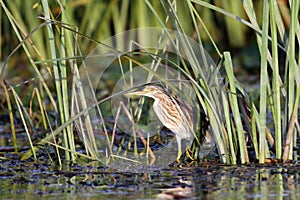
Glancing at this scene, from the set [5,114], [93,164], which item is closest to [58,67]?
[93,164]

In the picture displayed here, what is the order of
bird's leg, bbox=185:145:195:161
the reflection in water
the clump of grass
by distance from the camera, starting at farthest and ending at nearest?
bird's leg, bbox=185:145:195:161 → the clump of grass → the reflection in water

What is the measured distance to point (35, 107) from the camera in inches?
257

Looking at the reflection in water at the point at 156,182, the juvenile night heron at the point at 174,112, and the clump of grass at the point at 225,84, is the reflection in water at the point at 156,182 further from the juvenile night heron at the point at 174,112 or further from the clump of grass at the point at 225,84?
the juvenile night heron at the point at 174,112

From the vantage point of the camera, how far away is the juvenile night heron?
4669 millimetres

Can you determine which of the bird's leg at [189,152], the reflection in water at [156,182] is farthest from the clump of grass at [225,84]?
the bird's leg at [189,152]

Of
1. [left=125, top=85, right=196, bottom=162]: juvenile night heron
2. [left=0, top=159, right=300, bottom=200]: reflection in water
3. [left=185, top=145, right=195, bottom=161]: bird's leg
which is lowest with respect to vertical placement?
[left=0, top=159, right=300, bottom=200]: reflection in water

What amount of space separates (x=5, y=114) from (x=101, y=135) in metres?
1.75

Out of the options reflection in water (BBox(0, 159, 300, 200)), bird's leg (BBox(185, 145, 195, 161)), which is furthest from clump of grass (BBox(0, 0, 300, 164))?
bird's leg (BBox(185, 145, 195, 161))

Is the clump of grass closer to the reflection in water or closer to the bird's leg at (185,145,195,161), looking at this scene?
the reflection in water

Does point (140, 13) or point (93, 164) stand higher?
point (140, 13)

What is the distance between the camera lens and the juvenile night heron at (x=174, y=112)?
467 cm

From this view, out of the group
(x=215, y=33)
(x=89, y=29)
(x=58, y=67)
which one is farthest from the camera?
(x=215, y=33)

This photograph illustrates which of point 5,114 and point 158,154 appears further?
point 5,114

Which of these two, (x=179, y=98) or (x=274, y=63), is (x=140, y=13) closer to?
(x=179, y=98)
